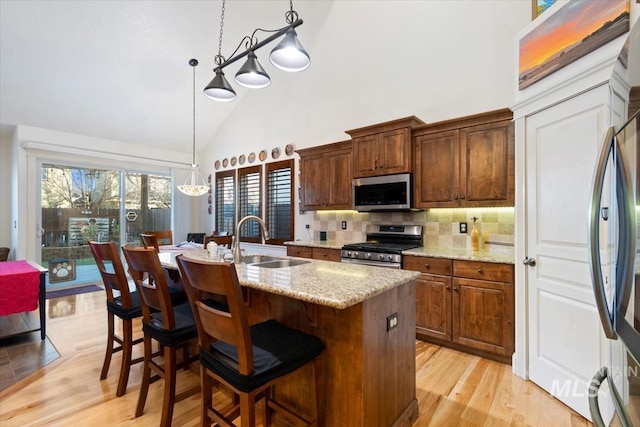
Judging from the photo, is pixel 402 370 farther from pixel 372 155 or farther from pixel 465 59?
pixel 465 59

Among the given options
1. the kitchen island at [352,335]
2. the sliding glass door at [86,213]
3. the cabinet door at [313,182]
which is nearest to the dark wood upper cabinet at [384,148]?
the cabinet door at [313,182]

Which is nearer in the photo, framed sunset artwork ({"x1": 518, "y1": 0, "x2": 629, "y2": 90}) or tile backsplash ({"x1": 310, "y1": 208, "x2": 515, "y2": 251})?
framed sunset artwork ({"x1": 518, "y1": 0, "x2": 629, "y2": 90})

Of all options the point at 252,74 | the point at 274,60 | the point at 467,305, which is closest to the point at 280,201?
the point at 252,74

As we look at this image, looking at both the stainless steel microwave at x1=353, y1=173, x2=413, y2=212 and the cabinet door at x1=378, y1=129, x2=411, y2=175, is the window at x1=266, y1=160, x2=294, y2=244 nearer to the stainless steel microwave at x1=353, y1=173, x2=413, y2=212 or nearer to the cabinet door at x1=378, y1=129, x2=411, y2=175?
the stainless steel microwave at x1=353, y1=173, x2=413, y2=212

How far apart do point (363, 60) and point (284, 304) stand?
3.60m

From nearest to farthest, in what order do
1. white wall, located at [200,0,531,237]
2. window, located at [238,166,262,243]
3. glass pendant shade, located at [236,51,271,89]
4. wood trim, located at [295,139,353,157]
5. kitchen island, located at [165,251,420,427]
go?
kitchen island, located at [165,251,420,427] → glass pendant shade, located at [236,51,271,89] → white wall, located at [200,0,531,237] → wood trim, located at [295,139,353,157] → window, located at [238,166,262,243]

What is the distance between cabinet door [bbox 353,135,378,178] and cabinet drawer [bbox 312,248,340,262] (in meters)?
0.98

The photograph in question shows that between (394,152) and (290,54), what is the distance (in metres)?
1.57

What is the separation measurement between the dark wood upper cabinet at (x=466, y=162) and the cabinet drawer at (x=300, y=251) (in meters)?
1.57

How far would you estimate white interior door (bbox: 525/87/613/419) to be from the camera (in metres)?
1.83

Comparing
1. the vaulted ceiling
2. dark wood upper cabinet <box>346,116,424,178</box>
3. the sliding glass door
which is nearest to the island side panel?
dark wood upper cabinet <box>346,116,424,178</box>

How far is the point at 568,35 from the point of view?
1.93 m

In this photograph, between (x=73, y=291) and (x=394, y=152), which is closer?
(x=394, y=152)

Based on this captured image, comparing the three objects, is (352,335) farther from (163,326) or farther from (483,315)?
(483,315)
